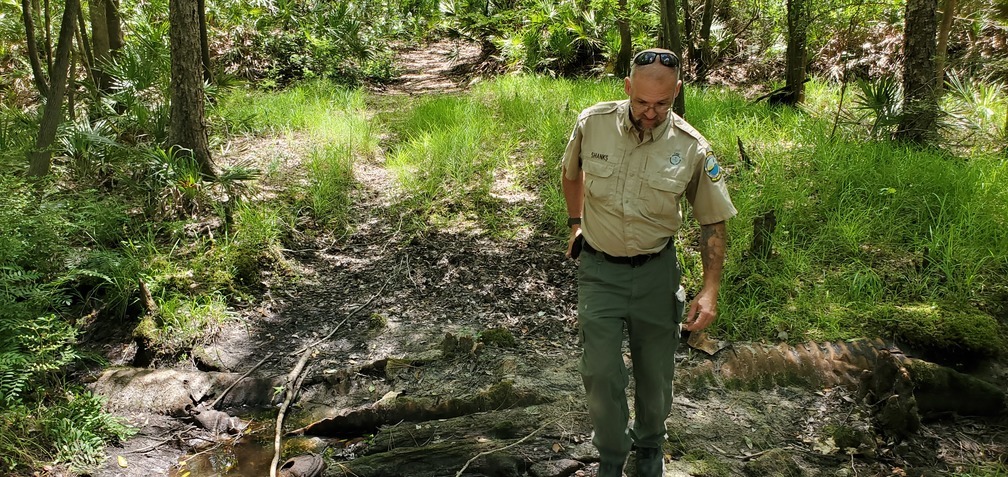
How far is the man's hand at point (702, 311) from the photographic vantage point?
2496 mm

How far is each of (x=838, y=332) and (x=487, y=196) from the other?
3.59m

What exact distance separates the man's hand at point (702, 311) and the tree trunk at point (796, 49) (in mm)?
6028

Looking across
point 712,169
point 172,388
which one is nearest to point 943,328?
point 712,169

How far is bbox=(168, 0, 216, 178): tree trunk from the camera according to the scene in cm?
584

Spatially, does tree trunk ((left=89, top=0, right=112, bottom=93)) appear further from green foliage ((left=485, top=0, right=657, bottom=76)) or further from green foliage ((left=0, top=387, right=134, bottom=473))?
green foliage ((left=485, top=0, right=657, bottom=76))

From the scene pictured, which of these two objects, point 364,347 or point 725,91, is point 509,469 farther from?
point 725,91

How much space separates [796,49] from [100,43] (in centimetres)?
887

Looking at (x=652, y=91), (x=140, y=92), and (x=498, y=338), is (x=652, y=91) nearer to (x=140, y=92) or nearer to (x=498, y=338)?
(x=498, y=338)

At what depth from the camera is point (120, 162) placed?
639 centimetres

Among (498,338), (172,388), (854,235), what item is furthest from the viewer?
(854,235)

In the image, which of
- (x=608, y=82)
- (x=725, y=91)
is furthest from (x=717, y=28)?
(x=608, y=82)

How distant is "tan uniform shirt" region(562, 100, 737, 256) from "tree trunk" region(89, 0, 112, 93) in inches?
A: 300

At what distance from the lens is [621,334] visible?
2.65m

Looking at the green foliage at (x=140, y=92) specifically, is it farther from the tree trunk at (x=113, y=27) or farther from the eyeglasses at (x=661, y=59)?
the eyeglasses at (x=661, y=59)
